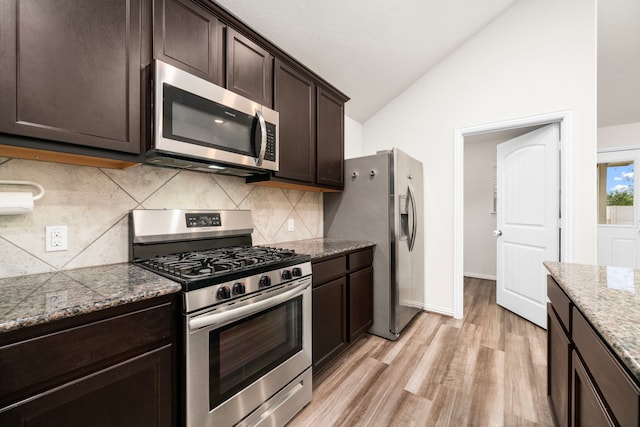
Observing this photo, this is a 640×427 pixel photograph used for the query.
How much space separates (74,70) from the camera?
43.0 inches

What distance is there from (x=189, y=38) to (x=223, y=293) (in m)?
1.35

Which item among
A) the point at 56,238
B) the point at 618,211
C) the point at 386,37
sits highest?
the point at 386,37

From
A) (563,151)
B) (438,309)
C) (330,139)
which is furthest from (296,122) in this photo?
(438,309)

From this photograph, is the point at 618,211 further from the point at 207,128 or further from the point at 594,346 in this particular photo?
the point at 207,128

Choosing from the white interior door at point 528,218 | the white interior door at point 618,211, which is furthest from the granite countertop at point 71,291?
the white interior door at point 618,211

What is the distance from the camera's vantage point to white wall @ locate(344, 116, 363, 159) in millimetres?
3434

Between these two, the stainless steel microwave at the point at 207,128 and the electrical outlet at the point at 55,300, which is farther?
the stainless steel microwave at the point at 207,128

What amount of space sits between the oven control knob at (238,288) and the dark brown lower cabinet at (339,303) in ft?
2.14

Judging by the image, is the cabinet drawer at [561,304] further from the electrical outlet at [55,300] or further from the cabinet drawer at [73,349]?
the electrical outlet at [55,300]

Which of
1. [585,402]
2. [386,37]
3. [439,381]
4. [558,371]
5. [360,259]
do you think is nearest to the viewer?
[585,402]

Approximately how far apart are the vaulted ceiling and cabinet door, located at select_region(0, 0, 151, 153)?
31.5 inches

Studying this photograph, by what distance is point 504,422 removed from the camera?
5.08 feet

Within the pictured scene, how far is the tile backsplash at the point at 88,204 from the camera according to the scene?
1.19 metres

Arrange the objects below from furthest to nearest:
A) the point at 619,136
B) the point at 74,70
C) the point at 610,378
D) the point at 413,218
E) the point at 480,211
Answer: the point at 480,211 < the point at 619,136 < the point at 413,218 < the point at 74,70 < the point at 610,378
